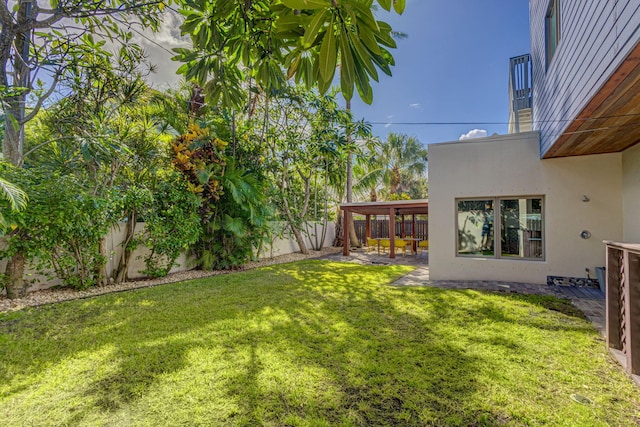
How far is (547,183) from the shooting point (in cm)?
619

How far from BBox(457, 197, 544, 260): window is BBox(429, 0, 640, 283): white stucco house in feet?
0.07

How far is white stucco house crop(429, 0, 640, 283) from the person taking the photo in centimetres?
411

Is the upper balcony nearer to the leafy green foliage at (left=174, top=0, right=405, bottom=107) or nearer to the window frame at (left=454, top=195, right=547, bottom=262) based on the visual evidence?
the window frame at (left=454, top=195, right=547, bottom=262)

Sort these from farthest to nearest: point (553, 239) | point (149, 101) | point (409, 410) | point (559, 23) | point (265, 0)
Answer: point (149, 101) → point (553, 239) → point (559, 23) → point (265, 0) → point (409, 410)

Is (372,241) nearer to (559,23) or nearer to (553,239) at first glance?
(553,239)

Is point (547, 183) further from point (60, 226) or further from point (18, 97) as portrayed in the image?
point (18, 97)

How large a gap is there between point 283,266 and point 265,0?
7.77 metres

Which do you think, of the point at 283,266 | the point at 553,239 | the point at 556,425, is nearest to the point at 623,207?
the point at 553,239

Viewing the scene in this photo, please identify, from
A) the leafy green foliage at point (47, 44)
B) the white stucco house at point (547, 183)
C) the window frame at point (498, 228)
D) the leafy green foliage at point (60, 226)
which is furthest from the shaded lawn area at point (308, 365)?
the leafy green foliage at point (47, 44)

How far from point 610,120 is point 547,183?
2.54 metres

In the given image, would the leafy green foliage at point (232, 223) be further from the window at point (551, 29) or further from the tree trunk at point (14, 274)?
the window at point (551, 29)

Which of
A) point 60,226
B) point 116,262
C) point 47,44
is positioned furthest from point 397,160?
point 60,226

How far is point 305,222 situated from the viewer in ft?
43.1

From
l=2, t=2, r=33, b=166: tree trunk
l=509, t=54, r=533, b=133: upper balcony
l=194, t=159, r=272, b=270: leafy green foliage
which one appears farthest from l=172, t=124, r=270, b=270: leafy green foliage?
l=509, t=54, r=533, b=133: upper balcony
